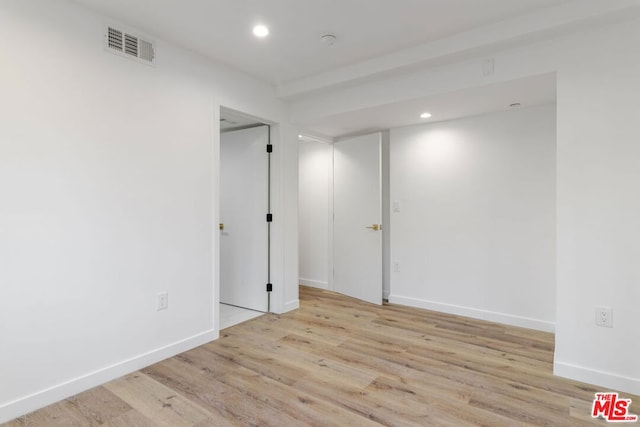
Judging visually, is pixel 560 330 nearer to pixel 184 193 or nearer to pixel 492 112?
pixel 492 112

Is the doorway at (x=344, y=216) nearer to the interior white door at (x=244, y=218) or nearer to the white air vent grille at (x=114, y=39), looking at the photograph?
the interior white door at (x=244, y=218)

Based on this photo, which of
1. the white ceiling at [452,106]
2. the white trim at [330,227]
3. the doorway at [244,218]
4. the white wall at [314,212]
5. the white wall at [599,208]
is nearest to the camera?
the white wall at [599,208]

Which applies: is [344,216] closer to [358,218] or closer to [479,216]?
[358,218]

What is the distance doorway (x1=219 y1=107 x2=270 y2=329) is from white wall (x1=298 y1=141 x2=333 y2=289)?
4.39ft

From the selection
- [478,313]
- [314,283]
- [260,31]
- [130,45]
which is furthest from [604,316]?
[130,45]

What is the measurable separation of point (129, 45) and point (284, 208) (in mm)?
2010

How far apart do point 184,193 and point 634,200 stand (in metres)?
3.14

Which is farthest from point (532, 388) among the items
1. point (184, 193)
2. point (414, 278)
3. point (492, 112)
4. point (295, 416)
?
point (184, 193)

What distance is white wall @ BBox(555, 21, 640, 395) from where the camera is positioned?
2.20 meters

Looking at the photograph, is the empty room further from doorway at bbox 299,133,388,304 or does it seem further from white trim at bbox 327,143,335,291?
white trim at bbox 327,143,335,291

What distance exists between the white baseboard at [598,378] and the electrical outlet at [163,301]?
289 centimetres

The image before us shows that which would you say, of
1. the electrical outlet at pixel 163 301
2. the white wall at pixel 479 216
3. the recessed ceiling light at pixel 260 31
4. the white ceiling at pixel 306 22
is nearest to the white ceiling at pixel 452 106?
the white wall at pixel 479 216

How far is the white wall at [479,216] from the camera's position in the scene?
3361mm
